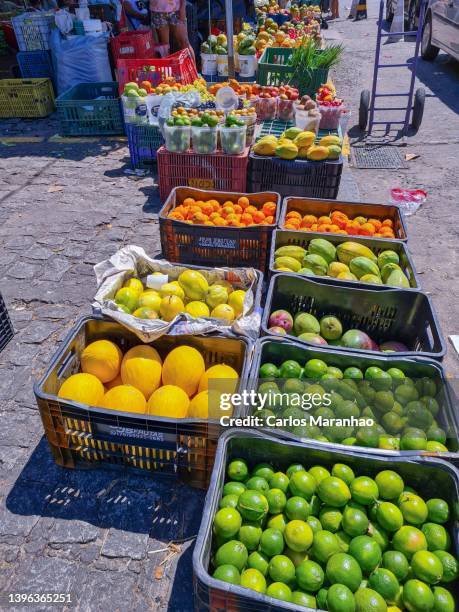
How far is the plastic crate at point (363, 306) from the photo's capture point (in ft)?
9.84

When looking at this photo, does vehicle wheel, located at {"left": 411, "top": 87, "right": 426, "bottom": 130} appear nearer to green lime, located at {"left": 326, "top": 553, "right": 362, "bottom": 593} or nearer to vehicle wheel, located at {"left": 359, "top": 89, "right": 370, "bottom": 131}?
vehicle wheel, located at {"left": 359, "top": 89, "right": 370, "bottom": 131}

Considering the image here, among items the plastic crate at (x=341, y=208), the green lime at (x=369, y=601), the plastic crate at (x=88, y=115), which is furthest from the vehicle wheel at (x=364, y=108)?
the green lime at (x=369, y=601)

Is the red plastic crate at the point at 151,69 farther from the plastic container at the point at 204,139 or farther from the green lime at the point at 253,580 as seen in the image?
the green lime at the point at 253,580

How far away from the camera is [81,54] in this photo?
338 inches

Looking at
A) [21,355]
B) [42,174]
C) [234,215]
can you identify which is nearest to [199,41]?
[42,174]

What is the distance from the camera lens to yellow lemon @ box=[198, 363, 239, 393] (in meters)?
2.58

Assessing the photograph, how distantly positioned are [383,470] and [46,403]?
1.74 m

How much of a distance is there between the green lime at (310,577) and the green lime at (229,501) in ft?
1.18

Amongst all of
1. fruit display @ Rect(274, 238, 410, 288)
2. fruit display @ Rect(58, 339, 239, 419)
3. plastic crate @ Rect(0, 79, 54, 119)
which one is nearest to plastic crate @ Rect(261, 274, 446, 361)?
fruit display @ Rect(274, 238, 410, 288)

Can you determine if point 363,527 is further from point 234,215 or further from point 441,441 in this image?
point 234,215

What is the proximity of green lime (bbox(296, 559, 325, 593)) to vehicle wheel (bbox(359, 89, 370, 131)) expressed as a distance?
8.16 meters

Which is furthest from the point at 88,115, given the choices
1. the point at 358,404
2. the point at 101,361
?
the point at 358,404

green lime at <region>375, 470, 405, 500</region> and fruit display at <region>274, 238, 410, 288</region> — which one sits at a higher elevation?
fruit display at <region>274, 238, 410, 288</region>

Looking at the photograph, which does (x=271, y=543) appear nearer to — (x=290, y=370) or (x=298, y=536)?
(x=298, y=536)
